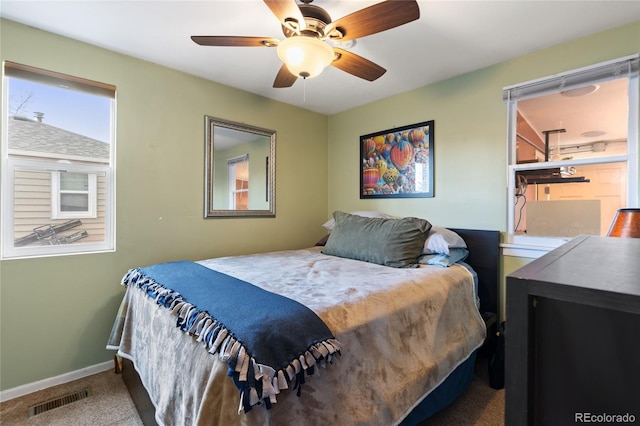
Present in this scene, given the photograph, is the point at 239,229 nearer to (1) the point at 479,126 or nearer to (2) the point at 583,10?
(1) the point at 479,126

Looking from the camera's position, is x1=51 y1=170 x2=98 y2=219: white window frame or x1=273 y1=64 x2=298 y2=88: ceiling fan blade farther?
x1=51 y1=170 x2=98 y2=219: white window frame

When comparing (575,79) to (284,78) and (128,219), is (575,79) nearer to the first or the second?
(284,78)

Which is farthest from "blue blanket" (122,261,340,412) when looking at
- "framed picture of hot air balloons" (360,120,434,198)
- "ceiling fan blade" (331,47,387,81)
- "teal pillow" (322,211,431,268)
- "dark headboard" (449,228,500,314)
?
"framed picture of hot air balloons" (360,120,434,198)

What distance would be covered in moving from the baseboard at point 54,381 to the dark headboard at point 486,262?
2.96 meters

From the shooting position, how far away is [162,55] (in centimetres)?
225

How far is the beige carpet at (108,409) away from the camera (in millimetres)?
1628

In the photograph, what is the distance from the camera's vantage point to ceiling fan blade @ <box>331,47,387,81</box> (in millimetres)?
1702

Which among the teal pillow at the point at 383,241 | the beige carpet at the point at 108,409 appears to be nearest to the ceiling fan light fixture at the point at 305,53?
the teal pillow at the point at 383,241

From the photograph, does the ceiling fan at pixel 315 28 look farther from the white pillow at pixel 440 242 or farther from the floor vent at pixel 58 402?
the floor vent at pixel 58 402

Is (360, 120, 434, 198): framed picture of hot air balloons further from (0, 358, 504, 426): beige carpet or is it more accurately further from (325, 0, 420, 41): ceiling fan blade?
(0, 358, 504, 426): beige carpet

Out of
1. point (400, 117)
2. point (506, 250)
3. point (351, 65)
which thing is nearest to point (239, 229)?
point (351, 65)

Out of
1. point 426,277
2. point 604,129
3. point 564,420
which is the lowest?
point 426,277

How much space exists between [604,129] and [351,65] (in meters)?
1.82

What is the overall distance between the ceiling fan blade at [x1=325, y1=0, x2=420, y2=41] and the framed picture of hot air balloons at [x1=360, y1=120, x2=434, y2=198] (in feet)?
5.01
